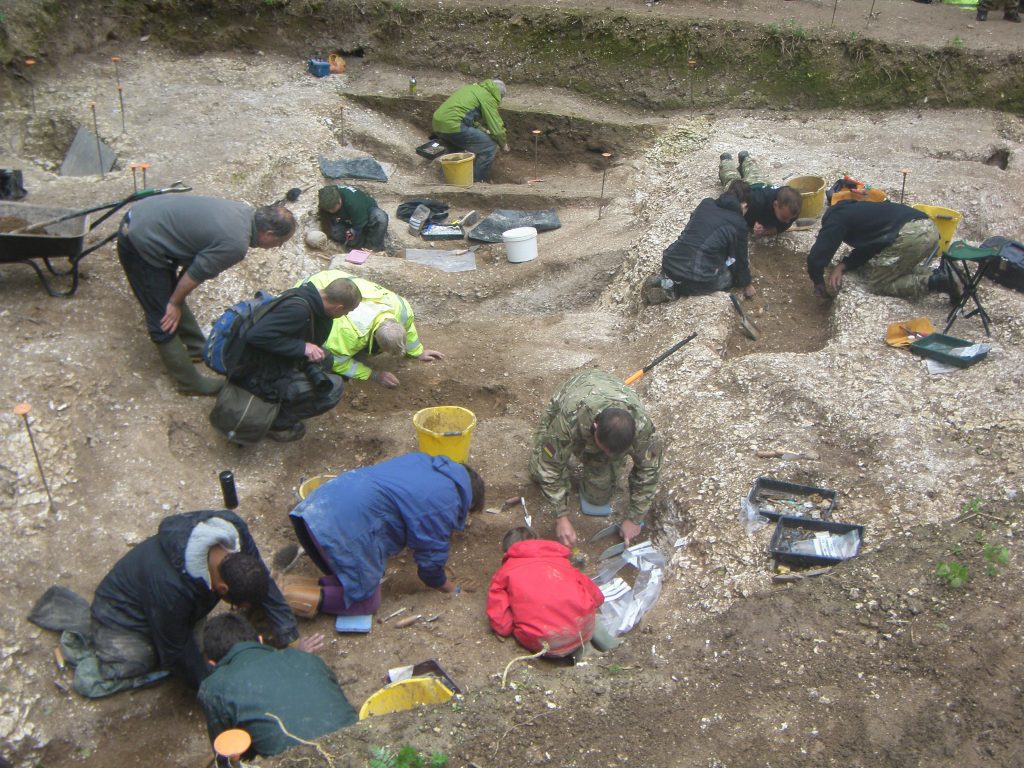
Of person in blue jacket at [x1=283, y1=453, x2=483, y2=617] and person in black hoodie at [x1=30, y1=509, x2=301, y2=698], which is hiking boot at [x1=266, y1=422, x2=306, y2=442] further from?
person in black hoodie at [x1=30, y1=509, x2=301, y2=698]

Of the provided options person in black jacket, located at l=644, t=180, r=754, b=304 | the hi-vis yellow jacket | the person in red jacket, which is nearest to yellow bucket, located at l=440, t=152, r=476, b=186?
person in black jacket, located at l=644, t=180, r=754, b=304

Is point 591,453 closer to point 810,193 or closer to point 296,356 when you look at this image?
point 296,356

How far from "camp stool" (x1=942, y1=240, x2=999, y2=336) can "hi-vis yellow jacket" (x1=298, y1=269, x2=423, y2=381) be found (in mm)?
4269

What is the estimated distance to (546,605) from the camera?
452cm

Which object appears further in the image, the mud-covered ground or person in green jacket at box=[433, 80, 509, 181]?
person in green jacket at box=[433, 80, 509, 181]

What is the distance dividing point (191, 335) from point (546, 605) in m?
3.68

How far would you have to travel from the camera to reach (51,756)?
409 cm

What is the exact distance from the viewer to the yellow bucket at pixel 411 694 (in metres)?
4.09

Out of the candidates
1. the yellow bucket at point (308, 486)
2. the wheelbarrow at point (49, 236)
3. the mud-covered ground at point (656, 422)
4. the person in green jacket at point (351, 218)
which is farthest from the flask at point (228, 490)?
the person in green jacket at point (351, 218)

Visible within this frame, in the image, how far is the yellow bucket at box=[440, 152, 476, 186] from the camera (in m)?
10.4

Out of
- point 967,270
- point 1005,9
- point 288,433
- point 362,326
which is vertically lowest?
point 288,433

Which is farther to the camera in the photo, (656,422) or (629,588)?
(656,422)

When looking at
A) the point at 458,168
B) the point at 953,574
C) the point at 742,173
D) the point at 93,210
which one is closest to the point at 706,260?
the point at 742,173

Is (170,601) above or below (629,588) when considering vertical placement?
above
